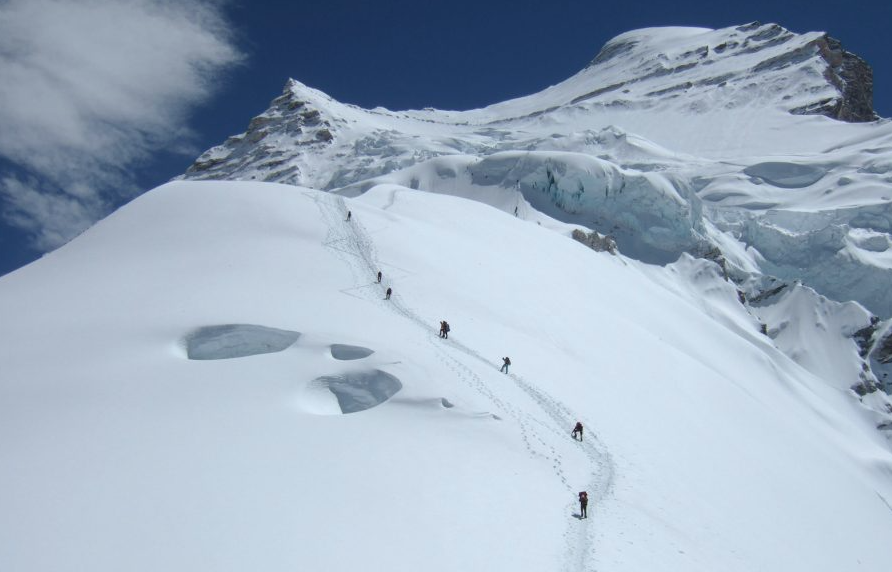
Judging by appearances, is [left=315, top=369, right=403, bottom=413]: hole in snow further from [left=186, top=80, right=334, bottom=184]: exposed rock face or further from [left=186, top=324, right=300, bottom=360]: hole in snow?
[left=186, top=80, right=334, bottom=184]: exposed rock face

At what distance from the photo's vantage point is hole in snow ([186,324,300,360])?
21.9 m

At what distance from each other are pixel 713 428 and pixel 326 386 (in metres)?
20.4

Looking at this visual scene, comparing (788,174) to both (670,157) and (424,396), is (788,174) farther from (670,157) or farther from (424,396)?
(424,396)

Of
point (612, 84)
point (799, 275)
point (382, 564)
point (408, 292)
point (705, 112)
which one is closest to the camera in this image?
point (382, 564)

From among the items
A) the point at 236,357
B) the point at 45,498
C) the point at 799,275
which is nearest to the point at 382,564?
the point at 45,498

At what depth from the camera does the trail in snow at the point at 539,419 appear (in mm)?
15531

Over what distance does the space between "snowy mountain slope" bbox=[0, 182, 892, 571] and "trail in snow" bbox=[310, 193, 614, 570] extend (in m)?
0.10

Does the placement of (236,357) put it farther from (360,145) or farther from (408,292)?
(360,145)

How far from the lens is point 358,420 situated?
18391 mm

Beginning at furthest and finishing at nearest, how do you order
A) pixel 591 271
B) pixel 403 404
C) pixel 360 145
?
pixel 360 145 → pixel 591 271 → pixel 403 404

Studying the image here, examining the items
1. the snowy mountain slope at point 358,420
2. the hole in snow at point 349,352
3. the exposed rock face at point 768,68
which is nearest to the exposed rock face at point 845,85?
the exposed rock face at point 768,68

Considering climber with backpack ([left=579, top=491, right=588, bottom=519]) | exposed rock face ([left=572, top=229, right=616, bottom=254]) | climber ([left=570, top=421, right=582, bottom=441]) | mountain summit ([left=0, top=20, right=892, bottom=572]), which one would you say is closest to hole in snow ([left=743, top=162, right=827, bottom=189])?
mountain summit ([left=0, top=20, right=892, bottom=572])

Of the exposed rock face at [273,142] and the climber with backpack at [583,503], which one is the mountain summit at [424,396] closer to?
the climber with backpack at [583,503]

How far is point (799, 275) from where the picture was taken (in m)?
77.4
